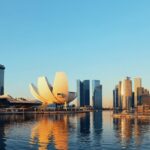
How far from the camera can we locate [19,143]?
46531mm

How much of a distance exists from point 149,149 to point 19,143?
16.6m

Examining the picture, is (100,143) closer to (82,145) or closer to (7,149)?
(82,145)

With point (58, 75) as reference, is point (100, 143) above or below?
below

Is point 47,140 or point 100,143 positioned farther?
point 47,140

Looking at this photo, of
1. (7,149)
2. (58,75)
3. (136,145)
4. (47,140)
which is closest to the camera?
(7,149)

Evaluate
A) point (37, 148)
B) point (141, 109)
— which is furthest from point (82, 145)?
point (141, 109)

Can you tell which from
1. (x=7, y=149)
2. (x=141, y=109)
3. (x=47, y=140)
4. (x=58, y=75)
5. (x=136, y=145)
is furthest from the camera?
(x=58, y=75)

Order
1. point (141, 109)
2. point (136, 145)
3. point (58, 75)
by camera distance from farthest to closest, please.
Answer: point (58, 75) → point (141, 109) → point (136, 145)

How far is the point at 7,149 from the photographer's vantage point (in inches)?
1622

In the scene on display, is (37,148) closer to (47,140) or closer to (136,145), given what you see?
(47,140)

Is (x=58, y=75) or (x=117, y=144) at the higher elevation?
(x=58, y=75)

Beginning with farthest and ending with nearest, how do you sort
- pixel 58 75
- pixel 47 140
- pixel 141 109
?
1. pixel 58 75
2. pixel 141 109
3. pixel 47 140

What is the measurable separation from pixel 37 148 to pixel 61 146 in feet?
10.5

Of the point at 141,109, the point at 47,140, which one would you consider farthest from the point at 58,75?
the point at 47,140
